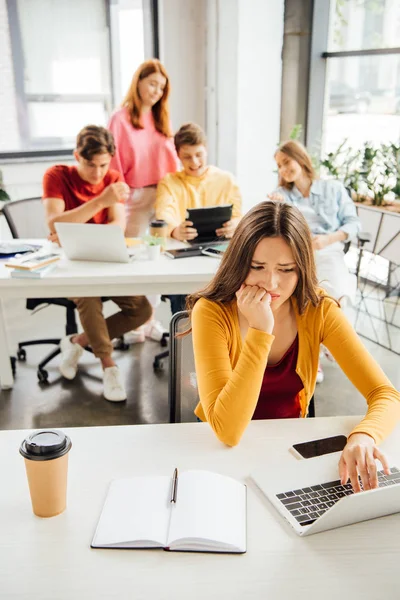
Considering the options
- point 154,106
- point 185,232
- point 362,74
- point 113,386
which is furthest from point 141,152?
point 362,74

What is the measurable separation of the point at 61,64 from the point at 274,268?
159 inches

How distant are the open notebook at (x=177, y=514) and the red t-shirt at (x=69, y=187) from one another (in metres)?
2.02

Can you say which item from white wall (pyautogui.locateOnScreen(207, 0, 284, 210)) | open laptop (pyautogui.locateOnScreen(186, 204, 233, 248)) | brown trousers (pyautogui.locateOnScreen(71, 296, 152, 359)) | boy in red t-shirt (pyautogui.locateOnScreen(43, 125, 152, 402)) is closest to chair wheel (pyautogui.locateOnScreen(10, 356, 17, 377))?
boy in red t-shirt (pyautogui.locateOnScreen(43, 125, 152, 402))

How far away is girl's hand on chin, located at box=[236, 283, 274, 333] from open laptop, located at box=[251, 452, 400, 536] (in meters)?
0.33

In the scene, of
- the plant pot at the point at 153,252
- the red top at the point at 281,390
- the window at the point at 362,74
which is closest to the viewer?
the red top at the point at 281,390

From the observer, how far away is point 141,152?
3.25 meters

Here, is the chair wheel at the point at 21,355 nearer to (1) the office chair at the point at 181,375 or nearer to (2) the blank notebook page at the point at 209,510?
(1) the office chair at the point at 181,375

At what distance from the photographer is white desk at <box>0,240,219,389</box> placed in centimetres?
238

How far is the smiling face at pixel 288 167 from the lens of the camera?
10.1 ft

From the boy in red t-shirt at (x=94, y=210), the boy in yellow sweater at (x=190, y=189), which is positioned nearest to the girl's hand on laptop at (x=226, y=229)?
the boy in yellow sweater at (x=190, y=189)

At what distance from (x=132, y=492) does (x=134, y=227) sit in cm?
253

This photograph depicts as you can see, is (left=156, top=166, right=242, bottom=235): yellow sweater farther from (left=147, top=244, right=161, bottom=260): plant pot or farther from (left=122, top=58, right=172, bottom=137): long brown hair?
(left=147, top=244, right=161, bottom=260): plant pot

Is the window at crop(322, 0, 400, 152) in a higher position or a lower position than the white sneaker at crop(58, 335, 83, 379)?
higher

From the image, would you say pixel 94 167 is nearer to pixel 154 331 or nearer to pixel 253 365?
pixel 154 331
